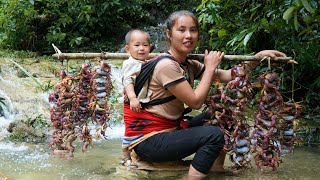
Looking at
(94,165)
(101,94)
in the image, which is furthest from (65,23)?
(101,94)

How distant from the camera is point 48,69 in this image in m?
8.41

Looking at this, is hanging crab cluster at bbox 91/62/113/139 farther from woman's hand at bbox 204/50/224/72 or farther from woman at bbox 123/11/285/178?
woman's hand at bbox 204/50/224/72

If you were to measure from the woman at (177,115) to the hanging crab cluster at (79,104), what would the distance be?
242 mm

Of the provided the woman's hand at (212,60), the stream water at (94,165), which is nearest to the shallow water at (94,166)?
the stream water at (94,165)

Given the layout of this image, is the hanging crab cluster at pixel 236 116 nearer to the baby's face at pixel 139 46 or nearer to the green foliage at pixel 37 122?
the baby's face at pixel 139 46

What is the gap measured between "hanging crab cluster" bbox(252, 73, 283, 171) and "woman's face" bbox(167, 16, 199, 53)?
61 centimetres

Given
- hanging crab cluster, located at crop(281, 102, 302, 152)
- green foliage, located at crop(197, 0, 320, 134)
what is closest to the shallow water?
hanging crab cluster, located at crop(281, 102, 302, 152)

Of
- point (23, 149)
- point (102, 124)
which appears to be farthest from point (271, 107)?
point (23, 149)

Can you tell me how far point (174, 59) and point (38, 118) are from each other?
3213mm

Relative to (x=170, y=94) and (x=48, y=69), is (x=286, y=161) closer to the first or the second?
(x=170, y=94)

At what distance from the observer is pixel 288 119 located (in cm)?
335

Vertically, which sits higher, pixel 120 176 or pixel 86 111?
pixel 86 111

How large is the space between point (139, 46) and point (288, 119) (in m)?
1.29

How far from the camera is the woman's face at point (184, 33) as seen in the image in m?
3.25
